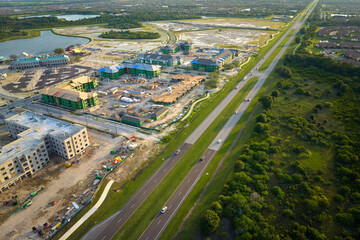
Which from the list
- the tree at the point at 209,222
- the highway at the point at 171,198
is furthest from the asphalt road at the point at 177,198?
the tree at the point at 209,222

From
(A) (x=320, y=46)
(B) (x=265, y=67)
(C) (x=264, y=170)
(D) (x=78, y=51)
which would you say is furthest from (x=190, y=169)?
(A) (x=320, y=46)

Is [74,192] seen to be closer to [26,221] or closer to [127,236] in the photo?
[26,221]

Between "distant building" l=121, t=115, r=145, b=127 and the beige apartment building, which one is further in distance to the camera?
"distant building" l=121, t=115, r=145, b=127

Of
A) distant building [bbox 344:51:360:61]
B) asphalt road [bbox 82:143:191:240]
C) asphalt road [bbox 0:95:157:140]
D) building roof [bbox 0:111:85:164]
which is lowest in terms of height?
asphalt road [bbox 82:143:191:240]

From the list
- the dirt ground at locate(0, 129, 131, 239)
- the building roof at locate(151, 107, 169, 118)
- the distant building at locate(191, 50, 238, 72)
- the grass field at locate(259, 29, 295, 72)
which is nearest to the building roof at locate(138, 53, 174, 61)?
the distant building at locate(191, 50, 238, 72)

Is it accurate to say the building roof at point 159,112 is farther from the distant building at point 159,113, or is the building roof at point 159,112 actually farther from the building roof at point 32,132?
the building roof at point 32,132

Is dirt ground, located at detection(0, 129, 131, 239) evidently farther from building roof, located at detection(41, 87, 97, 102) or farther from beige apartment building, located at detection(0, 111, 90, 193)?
building roof, located at detection(41, 87, 97, 102)
